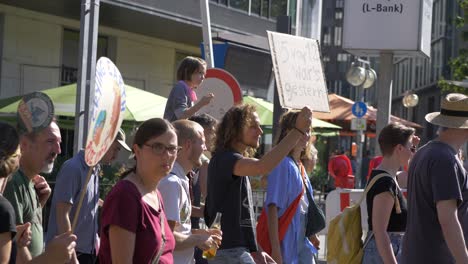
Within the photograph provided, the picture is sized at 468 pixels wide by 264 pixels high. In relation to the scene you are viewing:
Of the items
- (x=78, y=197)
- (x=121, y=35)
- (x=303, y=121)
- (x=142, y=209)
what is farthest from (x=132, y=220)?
(x=121, y=35)

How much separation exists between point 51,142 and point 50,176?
8.33m

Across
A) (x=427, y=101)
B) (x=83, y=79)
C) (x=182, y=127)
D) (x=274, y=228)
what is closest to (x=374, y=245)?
(x=274, y=228)

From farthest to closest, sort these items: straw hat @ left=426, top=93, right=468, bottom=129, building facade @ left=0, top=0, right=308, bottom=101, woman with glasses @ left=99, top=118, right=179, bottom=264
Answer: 1. building facade @ left=0, top=0, right=308, bottom=101
2. straw hat @ left=426, top=93, right=468, bottom=129
3. woman with glasses @ left=99, top=118, right=179, bottom=264

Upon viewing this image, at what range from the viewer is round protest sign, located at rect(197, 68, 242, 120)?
956cm

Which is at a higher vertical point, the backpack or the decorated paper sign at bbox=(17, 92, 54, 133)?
the decorated paper sign at bbox=(17, 92, 54, 133)

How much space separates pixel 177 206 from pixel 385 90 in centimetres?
518

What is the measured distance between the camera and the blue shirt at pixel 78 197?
6.55 metres

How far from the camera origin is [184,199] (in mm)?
5387

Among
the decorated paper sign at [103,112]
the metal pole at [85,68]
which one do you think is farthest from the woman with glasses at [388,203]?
the metal pole at [85,68]

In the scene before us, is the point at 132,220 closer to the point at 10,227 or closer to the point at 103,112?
the point at 103,112

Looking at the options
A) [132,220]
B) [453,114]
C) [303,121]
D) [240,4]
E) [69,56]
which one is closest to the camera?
[132,220]

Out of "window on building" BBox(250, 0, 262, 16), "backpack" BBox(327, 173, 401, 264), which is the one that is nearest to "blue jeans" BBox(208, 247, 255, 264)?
"backpack" BBox(327, 173, 401, 264)

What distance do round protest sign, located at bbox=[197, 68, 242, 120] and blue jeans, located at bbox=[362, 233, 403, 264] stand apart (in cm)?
332

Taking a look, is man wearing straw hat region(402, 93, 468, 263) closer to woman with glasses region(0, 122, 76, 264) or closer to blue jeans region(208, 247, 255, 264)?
blue jeans region(208, 247, 255, 264)
